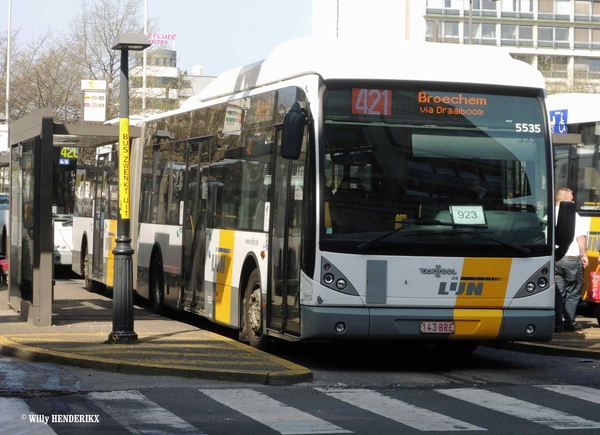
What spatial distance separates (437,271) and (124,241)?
12.4 feet

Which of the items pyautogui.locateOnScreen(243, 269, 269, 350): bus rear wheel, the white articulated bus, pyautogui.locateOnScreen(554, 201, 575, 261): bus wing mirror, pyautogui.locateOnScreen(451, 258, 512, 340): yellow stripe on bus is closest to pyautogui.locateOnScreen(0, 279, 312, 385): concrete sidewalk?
pyautogui.locateOnScreen(243, 269, 269, 350): bus rear wheel

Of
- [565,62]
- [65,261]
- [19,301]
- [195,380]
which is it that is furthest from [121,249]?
[565,62]

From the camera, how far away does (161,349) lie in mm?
12688

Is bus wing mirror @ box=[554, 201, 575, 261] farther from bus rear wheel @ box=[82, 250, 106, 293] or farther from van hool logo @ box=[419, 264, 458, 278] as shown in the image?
bus rear wheel @ box=[82, 250, 106, 293]

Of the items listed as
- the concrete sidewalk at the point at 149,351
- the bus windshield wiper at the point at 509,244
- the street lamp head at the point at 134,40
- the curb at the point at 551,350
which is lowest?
the curb at the point at 551,350

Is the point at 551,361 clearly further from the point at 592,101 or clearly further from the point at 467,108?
the point at 592,101

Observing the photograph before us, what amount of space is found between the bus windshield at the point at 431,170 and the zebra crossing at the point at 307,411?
1.66 m

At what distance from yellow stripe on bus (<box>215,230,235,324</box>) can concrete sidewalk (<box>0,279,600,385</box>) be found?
34 cm

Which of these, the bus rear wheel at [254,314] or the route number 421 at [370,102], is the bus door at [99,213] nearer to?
the bus rear wheel at [254,314]

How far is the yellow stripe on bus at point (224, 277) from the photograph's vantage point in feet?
46.5

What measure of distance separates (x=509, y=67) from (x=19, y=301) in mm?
8119

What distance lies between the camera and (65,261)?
28.2 metres

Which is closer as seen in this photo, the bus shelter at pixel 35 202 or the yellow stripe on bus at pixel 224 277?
the yellow stripe on bus at pixel 224 277

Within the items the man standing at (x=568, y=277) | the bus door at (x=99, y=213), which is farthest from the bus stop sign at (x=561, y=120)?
the bus door at (x=99, y=213)
